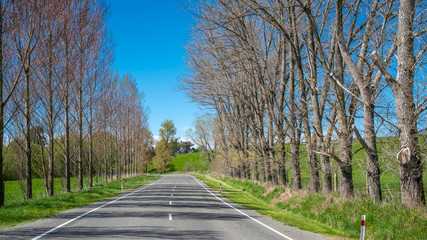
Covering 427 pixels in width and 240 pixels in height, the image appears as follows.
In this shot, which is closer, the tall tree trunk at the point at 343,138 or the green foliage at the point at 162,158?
the tall tree trunk at the point at 343,138

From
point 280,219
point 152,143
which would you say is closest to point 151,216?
point 280,219

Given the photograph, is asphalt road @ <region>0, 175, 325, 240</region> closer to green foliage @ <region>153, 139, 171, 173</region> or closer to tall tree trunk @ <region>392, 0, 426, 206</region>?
tall tree trunk @ <region>392, 0, 426, 206</region>

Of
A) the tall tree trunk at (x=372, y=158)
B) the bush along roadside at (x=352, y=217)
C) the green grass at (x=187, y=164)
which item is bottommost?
the green grass at (x=187, y=164)

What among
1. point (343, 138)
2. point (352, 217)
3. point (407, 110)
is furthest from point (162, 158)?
point (407, 110)

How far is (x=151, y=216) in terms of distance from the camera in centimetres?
1258

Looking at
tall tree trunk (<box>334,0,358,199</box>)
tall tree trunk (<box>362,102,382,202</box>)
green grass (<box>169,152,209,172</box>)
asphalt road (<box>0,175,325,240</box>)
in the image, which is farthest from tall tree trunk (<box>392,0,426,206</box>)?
green grass (<box>169,152,209,172</box>)

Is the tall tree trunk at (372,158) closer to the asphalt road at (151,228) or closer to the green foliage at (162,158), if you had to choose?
the asphalt road at (151,228)

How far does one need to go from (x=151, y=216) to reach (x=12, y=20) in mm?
10393

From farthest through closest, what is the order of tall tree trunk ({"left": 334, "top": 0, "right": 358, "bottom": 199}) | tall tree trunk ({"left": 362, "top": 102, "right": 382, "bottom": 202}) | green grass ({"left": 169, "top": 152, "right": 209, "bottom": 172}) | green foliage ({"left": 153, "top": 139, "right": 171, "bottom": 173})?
1. green grass ({"left": 169, "top": 152, "right": 209, "bottom": 172})
2. green foliage ({"left": 153, "top": 139, "right": 171, "bottom": 173})
3. tall tree trunk ({"left": 334, "top": 0, "right": 358, "bottom": 199})
4. tall tree trunk ({"left": 362, "top": 102, "right": 382, "bottom": 202})

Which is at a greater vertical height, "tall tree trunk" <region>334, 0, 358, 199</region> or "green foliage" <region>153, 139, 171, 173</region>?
"tall tree trunk" <region>334, 0, 358, 199</region>

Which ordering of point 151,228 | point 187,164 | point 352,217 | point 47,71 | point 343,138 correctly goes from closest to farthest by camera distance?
point 151,228 → point 352,217 → point 343,138 → point 47,71 → point 187,164

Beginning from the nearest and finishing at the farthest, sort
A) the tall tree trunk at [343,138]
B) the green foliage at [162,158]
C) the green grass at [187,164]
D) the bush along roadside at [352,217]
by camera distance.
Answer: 1. the bush along roadside at [352,217]
2. the tall tree trunk at [343,138]
3. the green foliage at [162,158]
4. the green grass at [187,164]

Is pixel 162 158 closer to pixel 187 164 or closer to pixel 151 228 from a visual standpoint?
pixel 187 164

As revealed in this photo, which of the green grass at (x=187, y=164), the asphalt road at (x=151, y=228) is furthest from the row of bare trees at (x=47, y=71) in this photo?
the green grass at (x=187, y=164)
